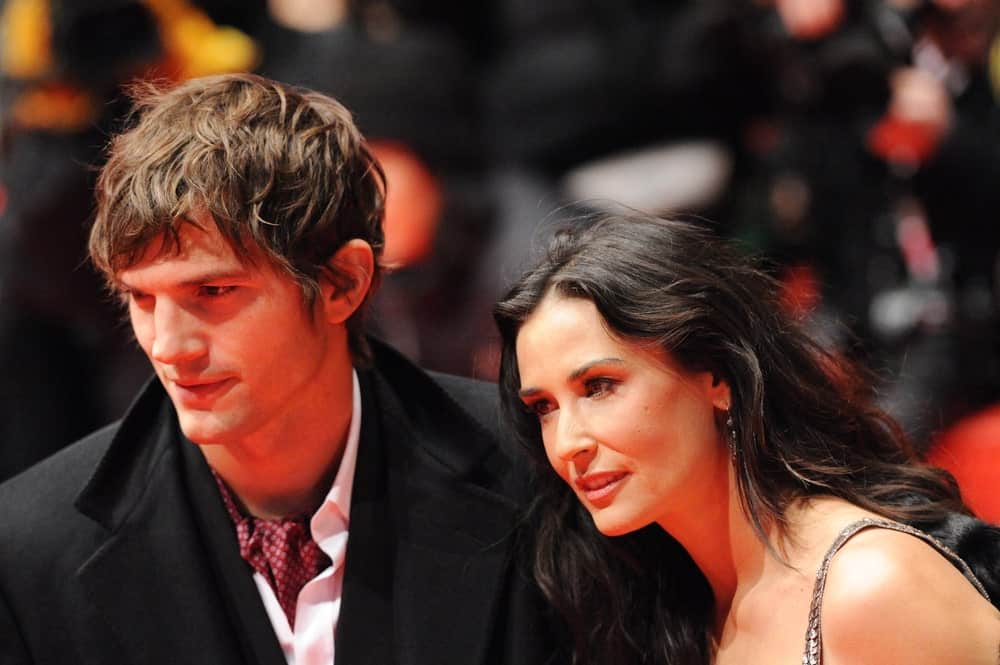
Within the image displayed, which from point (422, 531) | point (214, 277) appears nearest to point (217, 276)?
point (214, 277)

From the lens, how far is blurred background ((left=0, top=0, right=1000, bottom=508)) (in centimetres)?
480

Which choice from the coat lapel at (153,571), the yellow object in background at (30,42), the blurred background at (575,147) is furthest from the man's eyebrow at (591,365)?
the yellow object in background at (30,42)

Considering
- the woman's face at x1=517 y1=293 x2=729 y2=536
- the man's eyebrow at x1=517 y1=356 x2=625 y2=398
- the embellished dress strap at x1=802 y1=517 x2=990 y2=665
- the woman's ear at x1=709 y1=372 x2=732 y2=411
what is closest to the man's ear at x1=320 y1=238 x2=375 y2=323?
the woman's face at x1=517 y1=293 x2=729 y2=536

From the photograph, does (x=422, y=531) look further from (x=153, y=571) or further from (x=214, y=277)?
(x=214, y=277)

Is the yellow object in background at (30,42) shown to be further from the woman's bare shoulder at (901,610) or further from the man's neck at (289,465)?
the woman's bare shoulder at (901,610)

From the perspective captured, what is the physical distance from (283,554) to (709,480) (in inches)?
33.4

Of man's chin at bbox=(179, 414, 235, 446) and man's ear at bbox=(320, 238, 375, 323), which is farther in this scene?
man's ear at bbox=(320, 238, 375, 323)

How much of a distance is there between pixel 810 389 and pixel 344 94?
112 inches

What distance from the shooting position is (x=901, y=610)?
2477 millimetres

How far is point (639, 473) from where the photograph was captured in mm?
2680

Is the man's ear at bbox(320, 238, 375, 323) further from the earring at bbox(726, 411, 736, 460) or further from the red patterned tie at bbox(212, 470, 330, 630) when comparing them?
the earring at bbox(726, 411, 736, 460)

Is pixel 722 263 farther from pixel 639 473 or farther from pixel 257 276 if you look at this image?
pixel 257 276

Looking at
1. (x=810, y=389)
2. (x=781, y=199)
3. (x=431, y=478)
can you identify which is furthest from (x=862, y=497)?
(x=781, y=199)

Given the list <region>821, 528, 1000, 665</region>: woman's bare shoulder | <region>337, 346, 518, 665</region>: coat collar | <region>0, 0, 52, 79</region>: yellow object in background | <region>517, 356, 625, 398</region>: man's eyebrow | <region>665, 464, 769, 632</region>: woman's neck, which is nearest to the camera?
<region>821, 528, 1000, 665</region>: woman's bare shoulder
